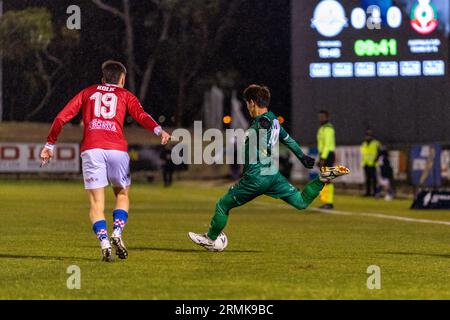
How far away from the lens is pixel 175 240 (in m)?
15.1

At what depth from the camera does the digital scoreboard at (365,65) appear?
37.2m

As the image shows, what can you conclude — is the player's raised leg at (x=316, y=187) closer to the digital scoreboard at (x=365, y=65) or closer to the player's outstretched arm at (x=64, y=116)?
the player's outstretched arm at (x=64, y=116)

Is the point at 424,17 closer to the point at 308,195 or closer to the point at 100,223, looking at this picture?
the point at 308,195

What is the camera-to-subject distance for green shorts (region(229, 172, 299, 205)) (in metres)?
12.7

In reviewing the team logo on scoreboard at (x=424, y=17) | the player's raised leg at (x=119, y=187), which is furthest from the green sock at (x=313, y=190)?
the team logo on scoreboard at (x=424, y=17)

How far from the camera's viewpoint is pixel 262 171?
12688 mm

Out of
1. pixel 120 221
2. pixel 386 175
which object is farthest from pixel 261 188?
pixel 386 175

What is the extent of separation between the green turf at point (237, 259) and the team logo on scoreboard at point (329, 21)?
1637cm

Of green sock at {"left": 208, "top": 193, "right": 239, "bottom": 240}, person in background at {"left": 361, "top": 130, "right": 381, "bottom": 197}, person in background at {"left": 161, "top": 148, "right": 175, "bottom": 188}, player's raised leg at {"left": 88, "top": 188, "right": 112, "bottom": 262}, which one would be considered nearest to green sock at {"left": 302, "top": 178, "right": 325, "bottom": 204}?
green sock at {"left": 208, "top": 193, "right": 239, "bottom": 240}

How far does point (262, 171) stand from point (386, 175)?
807 inches

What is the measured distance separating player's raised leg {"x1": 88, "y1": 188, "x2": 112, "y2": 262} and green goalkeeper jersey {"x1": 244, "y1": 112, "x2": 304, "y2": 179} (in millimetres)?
1894

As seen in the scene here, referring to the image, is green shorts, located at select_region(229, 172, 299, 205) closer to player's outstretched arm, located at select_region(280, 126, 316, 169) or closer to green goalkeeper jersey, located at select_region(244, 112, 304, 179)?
green goalkeeper jersey, located at select_region(244, 112, 304, 179)
